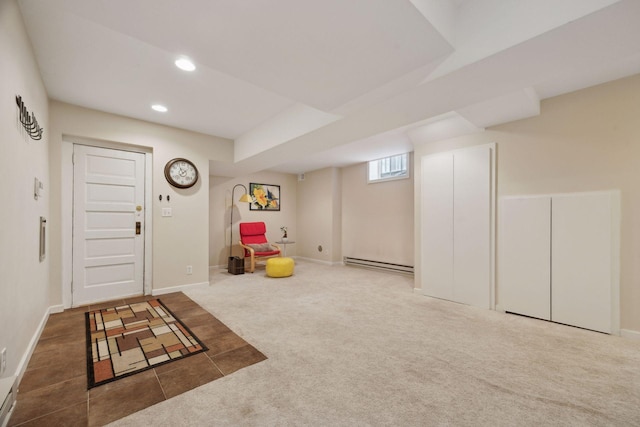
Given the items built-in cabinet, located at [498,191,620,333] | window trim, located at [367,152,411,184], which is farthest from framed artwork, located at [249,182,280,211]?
built-in cabinet, located at [498,191,620,333]

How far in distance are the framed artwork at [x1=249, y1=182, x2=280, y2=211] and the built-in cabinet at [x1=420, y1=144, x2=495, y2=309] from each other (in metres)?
4.14

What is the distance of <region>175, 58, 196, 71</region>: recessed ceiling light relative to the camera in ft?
7.53

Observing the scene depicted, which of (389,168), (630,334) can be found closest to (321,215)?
(389,168)


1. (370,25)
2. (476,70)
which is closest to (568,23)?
(476,70)

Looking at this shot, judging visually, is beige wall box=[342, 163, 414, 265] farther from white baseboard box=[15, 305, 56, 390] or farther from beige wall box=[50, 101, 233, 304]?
white baseboard box=[15, 305, 56, 390]

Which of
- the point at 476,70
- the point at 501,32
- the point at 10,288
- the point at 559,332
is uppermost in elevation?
the point at 501,32

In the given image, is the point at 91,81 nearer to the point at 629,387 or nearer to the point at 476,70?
the point at 476,70

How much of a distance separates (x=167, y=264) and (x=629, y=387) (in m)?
4.83

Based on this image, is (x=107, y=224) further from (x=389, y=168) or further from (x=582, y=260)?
(x=582, y=260)

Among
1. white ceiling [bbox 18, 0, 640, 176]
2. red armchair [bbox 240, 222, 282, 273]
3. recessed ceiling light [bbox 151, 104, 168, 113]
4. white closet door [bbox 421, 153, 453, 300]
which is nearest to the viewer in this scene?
white ceiling [bbox 18, 0, 640, 176]

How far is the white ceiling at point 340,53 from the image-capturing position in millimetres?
1394

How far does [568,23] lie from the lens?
1.30 meters

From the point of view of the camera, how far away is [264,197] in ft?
22.4

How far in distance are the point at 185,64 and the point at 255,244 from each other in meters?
4.08
